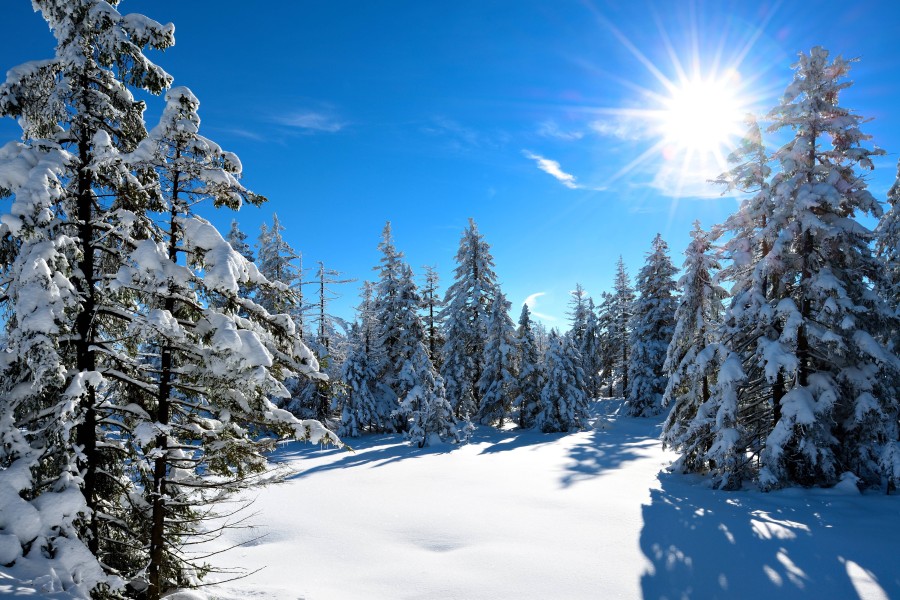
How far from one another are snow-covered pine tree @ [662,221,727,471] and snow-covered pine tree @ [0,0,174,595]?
16.0m

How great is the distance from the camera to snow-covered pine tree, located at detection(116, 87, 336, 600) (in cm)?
518

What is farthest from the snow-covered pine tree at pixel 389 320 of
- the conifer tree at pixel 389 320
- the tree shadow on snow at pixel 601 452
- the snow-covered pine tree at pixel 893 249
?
the snow-covered pine tree at pixel 893 249

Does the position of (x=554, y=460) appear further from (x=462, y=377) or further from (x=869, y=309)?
(x=462, y=377)

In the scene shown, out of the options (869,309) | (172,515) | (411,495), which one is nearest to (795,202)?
(869,309)

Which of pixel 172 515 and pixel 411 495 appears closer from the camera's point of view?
pixel 172 515

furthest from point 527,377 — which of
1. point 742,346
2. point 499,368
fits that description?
point 742,346

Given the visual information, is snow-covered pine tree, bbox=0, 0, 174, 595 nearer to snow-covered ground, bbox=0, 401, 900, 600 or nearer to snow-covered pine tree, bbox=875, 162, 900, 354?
snow-covered ground, bbox=0, 401, 900, 600

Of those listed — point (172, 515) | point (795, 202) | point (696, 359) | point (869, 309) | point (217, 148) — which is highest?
point (795, 202)

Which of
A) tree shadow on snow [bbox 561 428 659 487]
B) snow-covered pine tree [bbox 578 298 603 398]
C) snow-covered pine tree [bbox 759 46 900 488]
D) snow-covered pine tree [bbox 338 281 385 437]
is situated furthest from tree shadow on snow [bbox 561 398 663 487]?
snow-covered pine tree [bbox 578 298 603 398]

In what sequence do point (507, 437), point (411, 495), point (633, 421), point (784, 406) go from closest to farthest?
point (784, 406), point (411, 495), point (507, 437), point (633, 421)

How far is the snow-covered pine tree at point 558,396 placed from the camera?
29.1 meters

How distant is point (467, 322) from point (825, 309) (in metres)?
25.5

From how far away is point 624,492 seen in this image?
44.9ft

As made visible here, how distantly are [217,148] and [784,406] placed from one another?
612 inches
